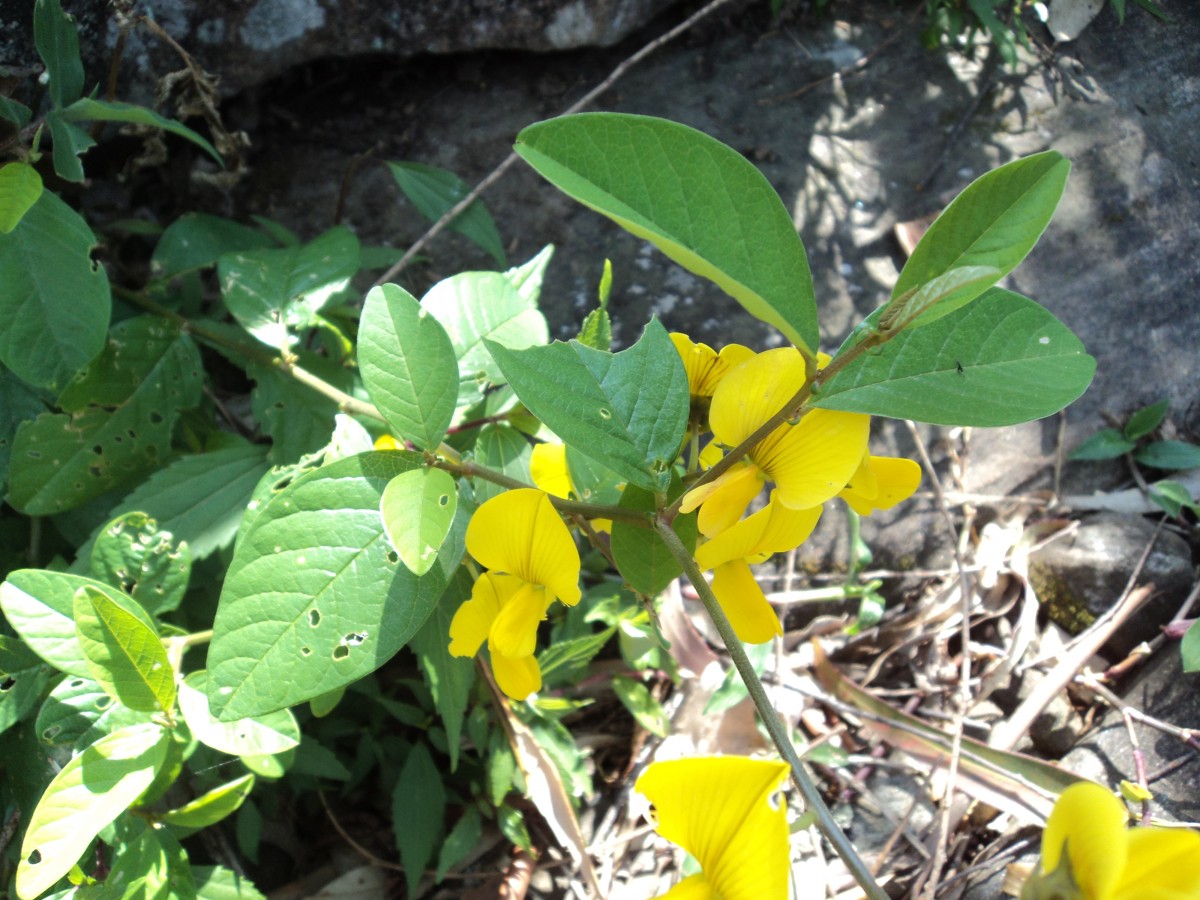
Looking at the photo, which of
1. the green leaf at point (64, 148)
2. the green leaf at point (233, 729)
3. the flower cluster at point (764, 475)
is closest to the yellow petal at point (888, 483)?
the flower cluster at point (764, 475)

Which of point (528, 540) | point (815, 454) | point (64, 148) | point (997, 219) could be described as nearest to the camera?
point (997, 219)

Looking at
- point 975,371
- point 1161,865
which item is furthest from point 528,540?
point 1161,865

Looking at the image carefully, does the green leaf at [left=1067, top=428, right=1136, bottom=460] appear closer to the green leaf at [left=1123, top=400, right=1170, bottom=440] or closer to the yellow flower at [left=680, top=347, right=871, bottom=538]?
the green leaf at [left=1123, top=400, right=1170, bottom=440]

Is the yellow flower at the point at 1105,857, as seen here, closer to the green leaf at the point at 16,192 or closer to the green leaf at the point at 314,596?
the green leaf at the point at 314,596

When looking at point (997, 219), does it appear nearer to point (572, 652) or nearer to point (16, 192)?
point (572, 652)

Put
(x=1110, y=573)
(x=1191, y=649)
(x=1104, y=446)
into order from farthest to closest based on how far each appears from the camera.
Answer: (x=1104, y=446), (x=1110, y=573), (x=1191, y=649)

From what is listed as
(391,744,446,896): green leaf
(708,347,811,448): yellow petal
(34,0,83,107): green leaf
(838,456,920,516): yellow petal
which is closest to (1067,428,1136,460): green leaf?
(838,456,920,516): yellow petal
